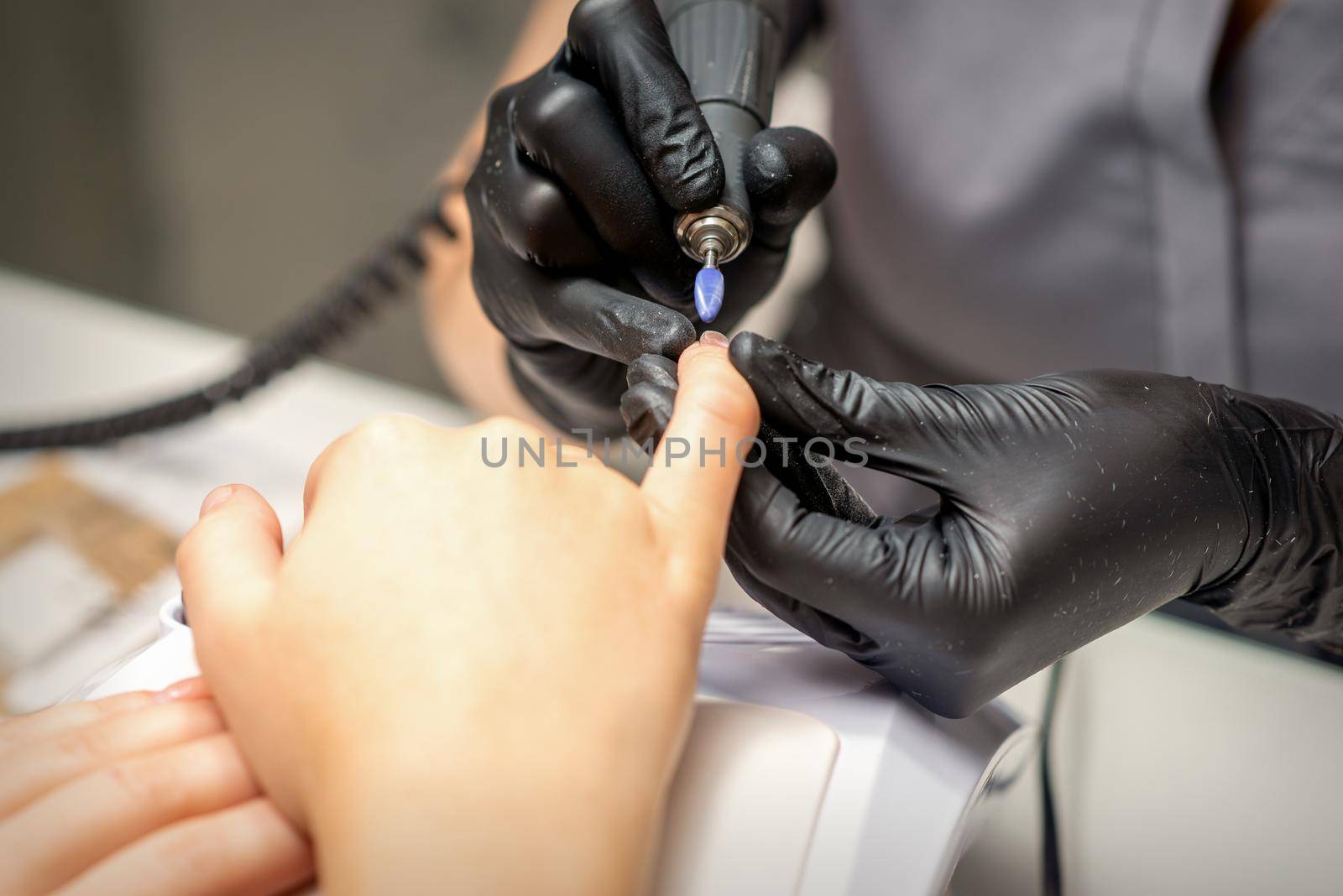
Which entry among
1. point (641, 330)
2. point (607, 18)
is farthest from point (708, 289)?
point (607, 18)

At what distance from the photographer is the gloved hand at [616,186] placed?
46 centimetres

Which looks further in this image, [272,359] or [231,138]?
[231,138]

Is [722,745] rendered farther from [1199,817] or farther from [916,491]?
[916,491]

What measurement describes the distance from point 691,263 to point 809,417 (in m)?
0.17

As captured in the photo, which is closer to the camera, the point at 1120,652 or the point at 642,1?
the point at 642,1

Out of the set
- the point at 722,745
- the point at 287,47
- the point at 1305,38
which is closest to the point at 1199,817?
the point at 722,745

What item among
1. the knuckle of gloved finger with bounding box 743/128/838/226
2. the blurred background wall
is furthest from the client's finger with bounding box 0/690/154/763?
the blurred background wall

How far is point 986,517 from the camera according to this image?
14.9 inches

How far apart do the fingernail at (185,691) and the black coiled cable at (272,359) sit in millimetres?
529

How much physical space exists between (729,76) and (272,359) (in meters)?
0.54

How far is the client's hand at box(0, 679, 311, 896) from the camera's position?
31 cm

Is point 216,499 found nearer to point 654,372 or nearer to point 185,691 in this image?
point 185,691

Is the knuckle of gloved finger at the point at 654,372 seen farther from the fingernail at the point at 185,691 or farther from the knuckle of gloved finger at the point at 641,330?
the fingernail at the point at 185,691

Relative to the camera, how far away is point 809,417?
1.25ft
